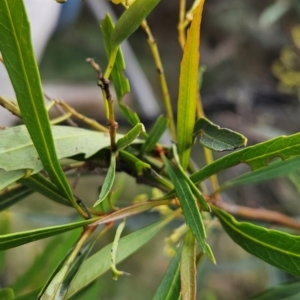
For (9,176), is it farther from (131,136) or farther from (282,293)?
(282,293)

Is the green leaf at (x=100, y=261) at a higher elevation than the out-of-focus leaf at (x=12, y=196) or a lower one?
lower

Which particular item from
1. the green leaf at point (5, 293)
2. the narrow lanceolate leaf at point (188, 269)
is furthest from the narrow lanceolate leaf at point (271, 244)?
the green leaf at point (5, 293)

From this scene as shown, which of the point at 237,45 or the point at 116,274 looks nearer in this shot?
the point at 116,274

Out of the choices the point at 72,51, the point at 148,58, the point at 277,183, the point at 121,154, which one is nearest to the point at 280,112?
the point at 277,183

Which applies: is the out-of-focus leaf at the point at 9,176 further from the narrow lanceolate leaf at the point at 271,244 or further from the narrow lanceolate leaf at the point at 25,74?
the narrow lanceolate leaf at the point at 271,244

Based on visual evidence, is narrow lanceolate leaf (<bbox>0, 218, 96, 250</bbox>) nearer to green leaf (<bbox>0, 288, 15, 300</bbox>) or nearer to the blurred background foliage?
green leaf (<bbox>0, 288, 15, 300</bbox>)

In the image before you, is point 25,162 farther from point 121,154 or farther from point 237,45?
point 237,45

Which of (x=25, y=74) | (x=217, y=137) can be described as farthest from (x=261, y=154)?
(x=25, y=74)
